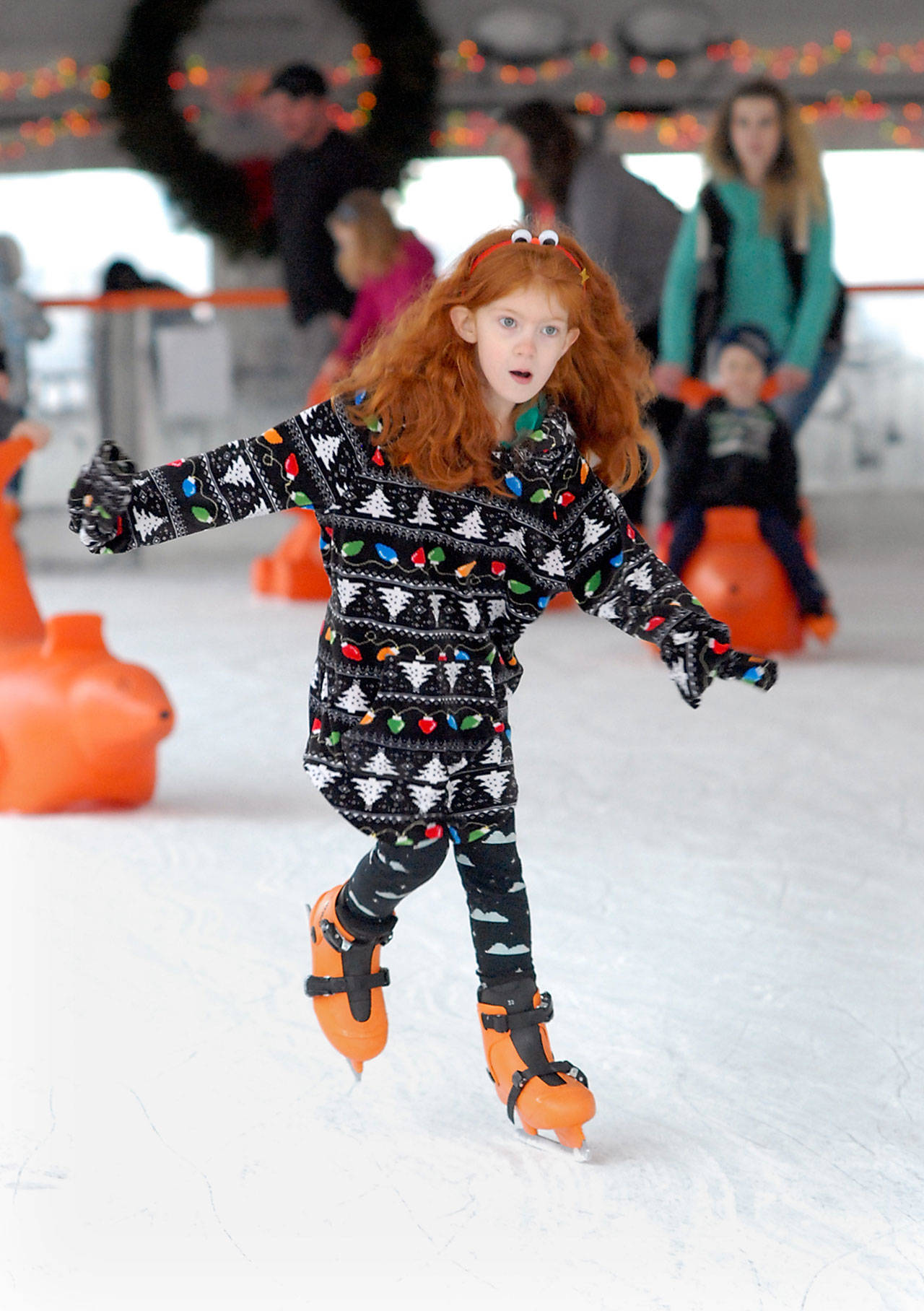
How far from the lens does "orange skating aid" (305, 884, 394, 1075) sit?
4.65 ft

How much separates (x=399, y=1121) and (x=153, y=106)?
6.17m

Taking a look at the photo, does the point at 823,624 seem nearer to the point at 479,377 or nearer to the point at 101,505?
Answer: the point at 479,377

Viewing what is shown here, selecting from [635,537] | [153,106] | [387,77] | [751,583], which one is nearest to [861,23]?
[387,77]

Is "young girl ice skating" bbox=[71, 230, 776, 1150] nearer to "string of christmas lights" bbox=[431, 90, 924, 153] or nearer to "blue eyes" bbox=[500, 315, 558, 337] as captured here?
"blue eyes" bbox=[500, 315, 558, 337]

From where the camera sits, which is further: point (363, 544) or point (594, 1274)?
point (363, 544)

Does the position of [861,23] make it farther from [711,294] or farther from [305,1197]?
[305,1197]

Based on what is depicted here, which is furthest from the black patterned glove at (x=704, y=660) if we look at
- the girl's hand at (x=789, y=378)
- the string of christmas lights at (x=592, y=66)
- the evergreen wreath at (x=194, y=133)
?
the string of christmas lights at (x=592, y=66)

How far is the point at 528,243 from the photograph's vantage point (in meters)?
1.34

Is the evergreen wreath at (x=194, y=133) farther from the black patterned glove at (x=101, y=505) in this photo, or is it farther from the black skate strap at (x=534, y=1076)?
the black skate strap at (x=534, y=1076)

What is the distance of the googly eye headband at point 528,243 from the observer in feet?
4.40

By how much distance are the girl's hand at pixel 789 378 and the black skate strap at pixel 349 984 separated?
2.47 meters

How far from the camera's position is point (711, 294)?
3.71 meters

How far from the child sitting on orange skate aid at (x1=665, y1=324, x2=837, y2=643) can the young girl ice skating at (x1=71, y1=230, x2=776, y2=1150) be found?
218 cm

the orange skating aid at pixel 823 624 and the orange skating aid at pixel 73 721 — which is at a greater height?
the orange skating aid at pixel 73 721
